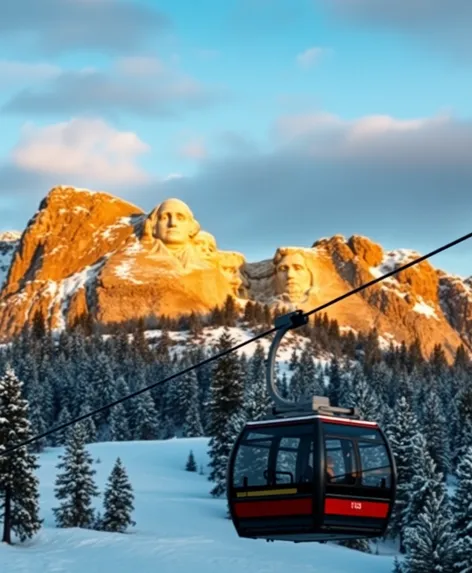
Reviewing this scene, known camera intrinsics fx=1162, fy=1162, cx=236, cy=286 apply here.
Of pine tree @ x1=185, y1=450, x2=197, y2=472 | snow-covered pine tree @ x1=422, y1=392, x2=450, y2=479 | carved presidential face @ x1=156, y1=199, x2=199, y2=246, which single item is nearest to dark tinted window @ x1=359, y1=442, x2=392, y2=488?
snow-covered pine tree @ x1=422, y1=392, x2=450, y2=479

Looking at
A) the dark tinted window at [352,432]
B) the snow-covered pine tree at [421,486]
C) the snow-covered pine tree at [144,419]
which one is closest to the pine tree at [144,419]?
the snow-covered pine tree at [144,419]

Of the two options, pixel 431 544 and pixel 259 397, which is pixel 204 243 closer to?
pixel 259 397

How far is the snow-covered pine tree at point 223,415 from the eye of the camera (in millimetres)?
78312

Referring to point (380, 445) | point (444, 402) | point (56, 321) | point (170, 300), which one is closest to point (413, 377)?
point (444, 402)

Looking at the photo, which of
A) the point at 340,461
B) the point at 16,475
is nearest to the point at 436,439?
the point at 16,475

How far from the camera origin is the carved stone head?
192 meters

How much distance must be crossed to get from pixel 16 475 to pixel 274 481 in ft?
145

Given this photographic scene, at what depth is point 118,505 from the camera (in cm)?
6656

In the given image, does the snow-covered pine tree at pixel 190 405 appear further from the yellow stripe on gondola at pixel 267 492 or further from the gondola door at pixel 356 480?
the gondola door at pixel 356 480

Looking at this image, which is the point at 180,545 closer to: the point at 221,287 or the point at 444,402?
the point at 444,402

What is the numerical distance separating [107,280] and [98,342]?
41.8m

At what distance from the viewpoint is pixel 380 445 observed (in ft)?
58.8

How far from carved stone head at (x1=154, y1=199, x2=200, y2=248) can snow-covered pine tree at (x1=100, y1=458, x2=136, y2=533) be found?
12536cm

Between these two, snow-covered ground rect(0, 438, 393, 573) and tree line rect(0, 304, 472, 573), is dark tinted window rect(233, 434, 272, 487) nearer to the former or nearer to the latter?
tree line rect(0, 304, 472, 573)
